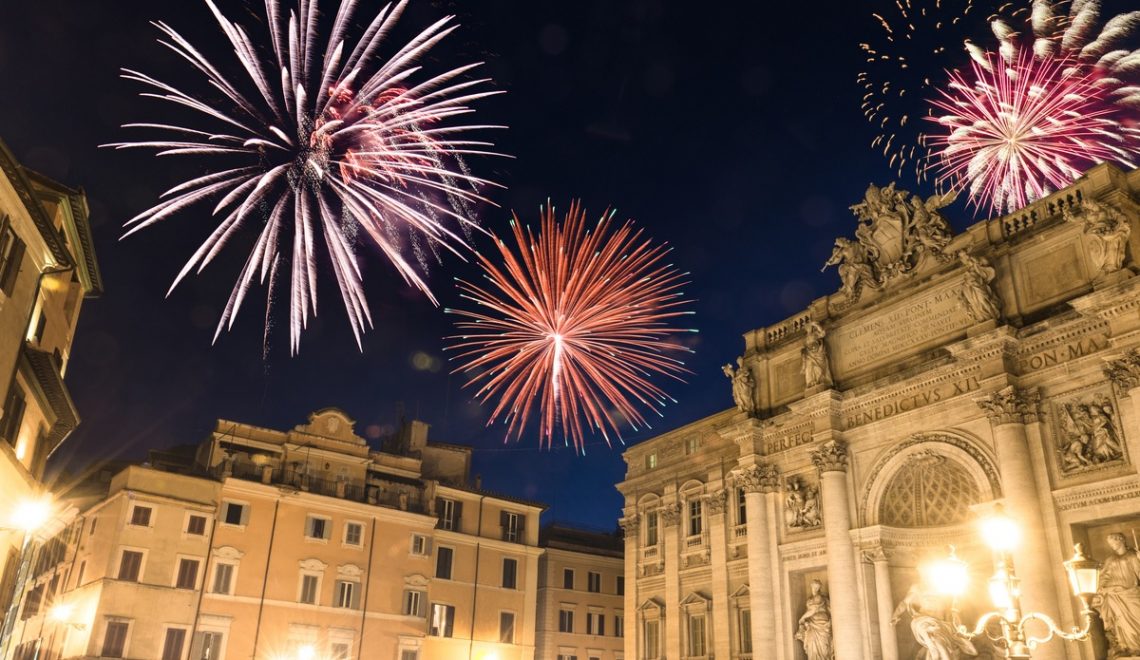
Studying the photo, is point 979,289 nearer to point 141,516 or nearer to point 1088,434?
point 1088,434

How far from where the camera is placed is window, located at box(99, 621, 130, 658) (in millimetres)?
38188

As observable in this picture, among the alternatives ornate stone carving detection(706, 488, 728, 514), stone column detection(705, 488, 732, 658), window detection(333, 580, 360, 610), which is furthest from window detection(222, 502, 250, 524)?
ornate stone carving detection(706, 488, 728, 514)

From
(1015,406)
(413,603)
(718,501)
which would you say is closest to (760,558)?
(718,501)

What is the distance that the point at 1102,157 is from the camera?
24.9 metres

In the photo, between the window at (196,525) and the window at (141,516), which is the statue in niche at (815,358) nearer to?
the window at (196,525)

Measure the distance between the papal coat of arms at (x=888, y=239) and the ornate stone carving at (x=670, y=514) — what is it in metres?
11.8

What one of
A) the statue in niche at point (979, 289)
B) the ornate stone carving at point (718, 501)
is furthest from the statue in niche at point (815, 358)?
the ornate stone carving at point (718, 501)

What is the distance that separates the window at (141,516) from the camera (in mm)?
40938

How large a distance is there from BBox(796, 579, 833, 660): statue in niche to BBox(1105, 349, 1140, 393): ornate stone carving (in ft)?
37.4

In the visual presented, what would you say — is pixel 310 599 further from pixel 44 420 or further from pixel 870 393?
pixel 870 393

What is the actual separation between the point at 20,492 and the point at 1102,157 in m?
35.9

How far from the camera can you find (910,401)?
27.7m

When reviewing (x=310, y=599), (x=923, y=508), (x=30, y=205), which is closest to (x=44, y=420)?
(x=30, y=205)

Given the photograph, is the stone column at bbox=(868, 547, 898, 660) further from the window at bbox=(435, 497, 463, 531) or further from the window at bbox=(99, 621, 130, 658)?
the window at bbox=(99, 621, 130, 658)
